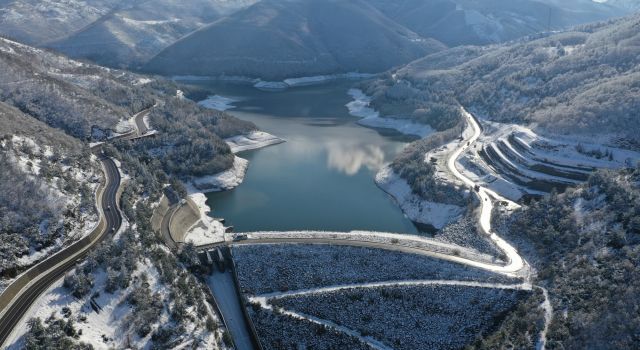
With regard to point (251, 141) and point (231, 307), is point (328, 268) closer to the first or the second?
point (231, 307)

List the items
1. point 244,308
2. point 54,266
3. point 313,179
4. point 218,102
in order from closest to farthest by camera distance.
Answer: point 54,266
point 244,308
point 313,179
point 218,102

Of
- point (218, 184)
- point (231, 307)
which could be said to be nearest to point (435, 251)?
point (231, 307)

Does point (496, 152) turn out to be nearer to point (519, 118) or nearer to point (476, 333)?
point (519, 118)

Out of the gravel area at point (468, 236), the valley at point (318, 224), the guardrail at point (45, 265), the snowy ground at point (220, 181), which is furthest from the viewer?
the snowy ground at point (220, 181)

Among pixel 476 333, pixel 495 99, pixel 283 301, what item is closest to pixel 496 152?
pixel 495 99

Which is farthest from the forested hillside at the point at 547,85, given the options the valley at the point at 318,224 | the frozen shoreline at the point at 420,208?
the frozen shoreline at the point at 420,208

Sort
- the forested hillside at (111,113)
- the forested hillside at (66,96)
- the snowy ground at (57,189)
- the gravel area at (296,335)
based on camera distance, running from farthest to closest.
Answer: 1. the forested hillside at (66,96)
2. the forested hillside at (111,113)
3. the snowy ground at (57,189)
4. the gravel area at (296,335)

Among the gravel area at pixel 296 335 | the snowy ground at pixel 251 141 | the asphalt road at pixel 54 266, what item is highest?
the asphalt road at pixel 54 266

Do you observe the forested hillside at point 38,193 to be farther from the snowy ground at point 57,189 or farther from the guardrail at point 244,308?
the guardrail at point 244,308
